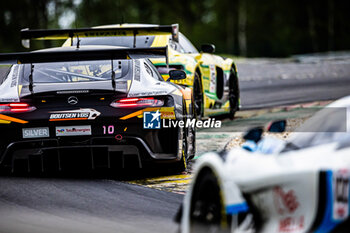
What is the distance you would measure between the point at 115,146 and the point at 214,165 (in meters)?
3.84

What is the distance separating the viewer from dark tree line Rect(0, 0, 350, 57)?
7344 centimetres

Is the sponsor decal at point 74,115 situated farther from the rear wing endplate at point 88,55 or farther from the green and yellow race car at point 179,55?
the green and yellow race car at point 179,55

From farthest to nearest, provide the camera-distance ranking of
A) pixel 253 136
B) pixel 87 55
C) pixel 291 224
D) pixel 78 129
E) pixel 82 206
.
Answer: pixel 87 55
pixel 78 129
pixel 82 206
pixel 253 136
pixel 291 224

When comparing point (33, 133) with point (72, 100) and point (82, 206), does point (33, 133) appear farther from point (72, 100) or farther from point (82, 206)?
point (82, 206)

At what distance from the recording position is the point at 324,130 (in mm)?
4258

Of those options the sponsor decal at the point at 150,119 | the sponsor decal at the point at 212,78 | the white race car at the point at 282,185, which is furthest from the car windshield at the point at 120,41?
the white race car at the point at 282,185

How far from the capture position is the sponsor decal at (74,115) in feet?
26.8

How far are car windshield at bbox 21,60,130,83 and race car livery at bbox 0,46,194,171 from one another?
0.22 ft

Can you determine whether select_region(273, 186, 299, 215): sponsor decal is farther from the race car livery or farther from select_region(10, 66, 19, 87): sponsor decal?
select_region(10, 66, 19, 87): sponsor decal

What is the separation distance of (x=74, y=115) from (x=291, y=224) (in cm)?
454

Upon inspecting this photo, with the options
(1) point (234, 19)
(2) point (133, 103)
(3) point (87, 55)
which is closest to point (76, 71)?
(3) point (87, 55)

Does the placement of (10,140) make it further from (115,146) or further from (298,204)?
(298,204)

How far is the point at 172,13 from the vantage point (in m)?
82.2

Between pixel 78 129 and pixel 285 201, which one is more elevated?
pixel 285 201
